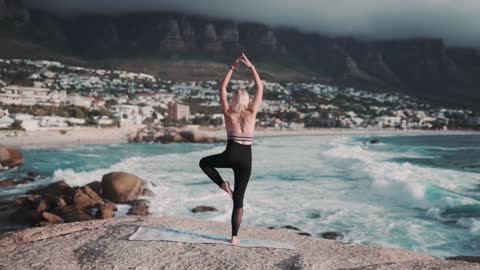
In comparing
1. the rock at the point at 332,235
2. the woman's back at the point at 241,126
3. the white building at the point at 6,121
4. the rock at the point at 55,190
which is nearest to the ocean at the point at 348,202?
the rock at the point at 332,235

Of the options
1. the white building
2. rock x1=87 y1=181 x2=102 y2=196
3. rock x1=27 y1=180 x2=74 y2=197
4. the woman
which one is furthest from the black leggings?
the white building

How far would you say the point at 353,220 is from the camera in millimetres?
13109

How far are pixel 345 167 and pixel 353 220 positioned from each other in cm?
1613

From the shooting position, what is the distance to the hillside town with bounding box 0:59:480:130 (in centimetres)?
9000

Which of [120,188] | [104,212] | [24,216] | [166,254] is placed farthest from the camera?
[120,188]

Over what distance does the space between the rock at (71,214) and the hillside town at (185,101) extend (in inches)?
2522

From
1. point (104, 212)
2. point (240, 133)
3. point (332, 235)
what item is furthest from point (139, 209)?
point (240, 133)

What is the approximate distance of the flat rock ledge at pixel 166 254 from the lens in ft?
14.3

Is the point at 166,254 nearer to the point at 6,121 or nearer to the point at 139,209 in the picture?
the point at 139,209

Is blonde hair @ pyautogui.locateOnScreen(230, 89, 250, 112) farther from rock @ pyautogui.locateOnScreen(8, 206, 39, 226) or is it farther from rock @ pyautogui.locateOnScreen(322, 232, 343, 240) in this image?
rock @ pyautogui.locateOnScreen(8, 206, 39, 226)

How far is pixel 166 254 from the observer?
471cm

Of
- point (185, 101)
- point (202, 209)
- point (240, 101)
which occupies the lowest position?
point (202, 209)

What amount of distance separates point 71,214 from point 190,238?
27.0ft

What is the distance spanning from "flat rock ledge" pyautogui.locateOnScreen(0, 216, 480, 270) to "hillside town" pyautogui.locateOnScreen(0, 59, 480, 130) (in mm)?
72002
